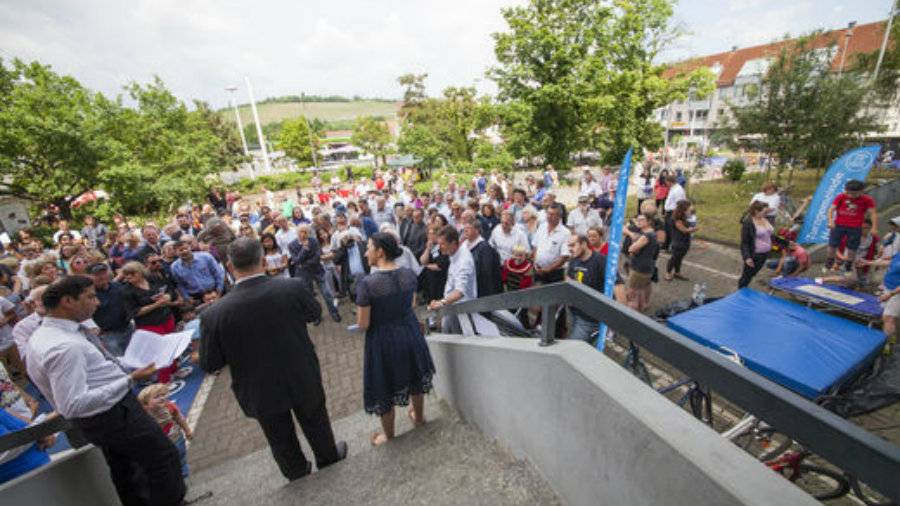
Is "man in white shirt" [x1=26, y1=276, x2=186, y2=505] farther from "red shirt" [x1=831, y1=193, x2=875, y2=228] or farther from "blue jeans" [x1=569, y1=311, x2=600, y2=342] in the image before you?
"red shirt" [x1=831, y1=193, x2=875, y2=228]

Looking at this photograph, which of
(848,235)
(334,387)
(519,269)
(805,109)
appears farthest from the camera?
(805,109)

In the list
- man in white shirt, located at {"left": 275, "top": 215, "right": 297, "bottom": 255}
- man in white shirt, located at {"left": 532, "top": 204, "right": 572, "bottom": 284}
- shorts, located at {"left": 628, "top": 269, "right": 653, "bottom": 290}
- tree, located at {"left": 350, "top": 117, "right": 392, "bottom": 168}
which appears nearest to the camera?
man in white shirt, located at {"left": 532, "top": 204, "right": 572, "bottom": 284}

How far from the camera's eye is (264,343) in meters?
2.63

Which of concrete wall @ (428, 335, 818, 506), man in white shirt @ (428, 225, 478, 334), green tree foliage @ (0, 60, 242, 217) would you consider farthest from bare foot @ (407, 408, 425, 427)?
green tree foliage @ (0, 60, 242, 217)

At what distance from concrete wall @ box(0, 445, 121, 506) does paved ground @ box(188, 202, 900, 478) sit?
1226mm

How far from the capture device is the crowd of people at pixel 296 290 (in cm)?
262

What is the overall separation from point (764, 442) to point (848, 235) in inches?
264

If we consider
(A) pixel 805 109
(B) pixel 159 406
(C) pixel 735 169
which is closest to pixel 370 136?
(C) pixel 735 169

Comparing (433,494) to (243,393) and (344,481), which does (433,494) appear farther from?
(243,393)

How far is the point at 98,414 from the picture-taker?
258cm

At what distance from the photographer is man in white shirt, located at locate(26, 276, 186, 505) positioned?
2.47m

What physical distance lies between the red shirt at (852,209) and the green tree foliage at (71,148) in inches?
875

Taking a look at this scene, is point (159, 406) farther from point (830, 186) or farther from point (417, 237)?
point (830, 186)

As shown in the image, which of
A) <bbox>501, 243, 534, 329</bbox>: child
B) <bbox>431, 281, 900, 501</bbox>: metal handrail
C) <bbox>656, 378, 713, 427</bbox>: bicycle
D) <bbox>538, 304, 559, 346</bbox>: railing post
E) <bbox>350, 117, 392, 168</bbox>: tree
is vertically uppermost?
<bbox>350, 117, 392, 168</bbox>: tree
